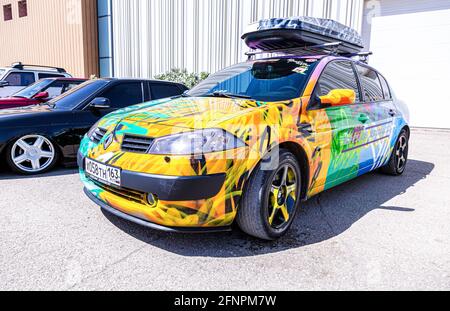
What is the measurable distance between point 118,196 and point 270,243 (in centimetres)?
116

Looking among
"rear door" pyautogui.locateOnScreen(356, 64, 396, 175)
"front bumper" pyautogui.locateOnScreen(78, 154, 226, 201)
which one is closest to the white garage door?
"rear door" pyautogui.locateOnScreen(356, 64, 396, 175)

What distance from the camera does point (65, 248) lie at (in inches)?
93.5

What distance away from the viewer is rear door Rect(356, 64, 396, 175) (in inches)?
142

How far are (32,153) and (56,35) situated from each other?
1852 centimetres

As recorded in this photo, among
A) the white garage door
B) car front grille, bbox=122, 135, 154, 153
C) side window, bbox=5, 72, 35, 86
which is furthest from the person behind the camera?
the white garage door

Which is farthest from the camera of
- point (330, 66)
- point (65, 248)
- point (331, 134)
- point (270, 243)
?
point (330, 66)

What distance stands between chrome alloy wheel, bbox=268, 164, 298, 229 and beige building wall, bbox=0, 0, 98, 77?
59.7 feet

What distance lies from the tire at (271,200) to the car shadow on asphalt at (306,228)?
129 mm

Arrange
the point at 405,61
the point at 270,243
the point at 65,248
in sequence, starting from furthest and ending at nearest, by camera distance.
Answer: the point at 405,61 < the point at 270,243 < the point at 65,248

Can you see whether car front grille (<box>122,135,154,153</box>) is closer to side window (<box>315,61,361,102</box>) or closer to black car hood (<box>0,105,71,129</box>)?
side window (<box>315,61,361,102</box>)

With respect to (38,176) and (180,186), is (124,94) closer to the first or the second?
(38,176)

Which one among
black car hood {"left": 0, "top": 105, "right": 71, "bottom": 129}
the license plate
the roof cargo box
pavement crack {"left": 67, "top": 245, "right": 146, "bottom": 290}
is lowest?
pavement crack {"left": 67, "top": 245, "right": 146, "bottom": 290}
